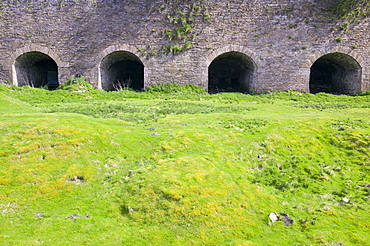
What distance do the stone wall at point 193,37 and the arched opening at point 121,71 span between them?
706mm

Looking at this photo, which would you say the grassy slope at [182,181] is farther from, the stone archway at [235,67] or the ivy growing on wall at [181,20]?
the ivy growing on wall at [181,20]

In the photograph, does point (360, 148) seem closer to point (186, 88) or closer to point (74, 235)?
point (74, 235)

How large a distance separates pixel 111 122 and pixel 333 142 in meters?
6.09

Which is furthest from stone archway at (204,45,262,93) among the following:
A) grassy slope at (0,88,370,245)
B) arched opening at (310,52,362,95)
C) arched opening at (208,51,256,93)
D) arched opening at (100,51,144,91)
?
grassy slope at (0,88,370,245)

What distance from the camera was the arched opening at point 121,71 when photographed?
17.9 meters

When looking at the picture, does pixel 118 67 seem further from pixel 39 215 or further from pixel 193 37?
pixel 39 215

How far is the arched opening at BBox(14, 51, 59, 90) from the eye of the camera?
18.0 metres

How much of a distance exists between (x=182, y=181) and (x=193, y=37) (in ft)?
44.6

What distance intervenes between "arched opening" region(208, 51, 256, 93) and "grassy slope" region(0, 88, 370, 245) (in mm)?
10463

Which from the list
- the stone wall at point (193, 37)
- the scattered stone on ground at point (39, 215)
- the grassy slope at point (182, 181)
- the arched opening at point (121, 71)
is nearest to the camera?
the grassy slope at point (182, 181)

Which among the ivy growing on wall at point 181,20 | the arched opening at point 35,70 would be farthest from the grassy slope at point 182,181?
the arched opening at point 35,70

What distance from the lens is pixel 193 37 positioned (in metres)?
17.2

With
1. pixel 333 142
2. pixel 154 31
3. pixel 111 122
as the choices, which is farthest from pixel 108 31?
pixel 333 142

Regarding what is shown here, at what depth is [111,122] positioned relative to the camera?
8.47m
